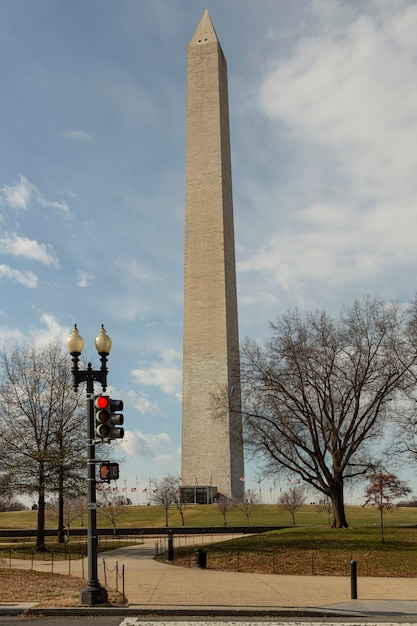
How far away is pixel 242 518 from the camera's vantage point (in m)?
67.7

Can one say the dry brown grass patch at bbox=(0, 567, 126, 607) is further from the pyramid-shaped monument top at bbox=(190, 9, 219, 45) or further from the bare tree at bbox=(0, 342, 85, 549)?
the pyramid-shaped monument top at bbox=(190, 9, 219, 45)

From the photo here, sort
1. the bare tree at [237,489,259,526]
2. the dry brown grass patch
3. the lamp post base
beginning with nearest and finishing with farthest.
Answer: the lamp post base
the dry brown grass patch
the bare tree at [237,489,259,526]

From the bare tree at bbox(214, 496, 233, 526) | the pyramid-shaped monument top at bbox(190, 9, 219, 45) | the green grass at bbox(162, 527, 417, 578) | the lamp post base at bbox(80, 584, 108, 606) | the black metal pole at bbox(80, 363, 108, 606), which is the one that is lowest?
the bare tree at bbox(214, 496, 233, 526)

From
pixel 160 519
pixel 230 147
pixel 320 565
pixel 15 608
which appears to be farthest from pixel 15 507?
pixel 15 608

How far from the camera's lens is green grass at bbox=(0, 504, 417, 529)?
2525 inches

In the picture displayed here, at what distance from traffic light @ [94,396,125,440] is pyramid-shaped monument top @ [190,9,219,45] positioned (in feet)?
221

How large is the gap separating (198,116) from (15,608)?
64.9m

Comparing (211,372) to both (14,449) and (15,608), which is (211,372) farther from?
(15,608)

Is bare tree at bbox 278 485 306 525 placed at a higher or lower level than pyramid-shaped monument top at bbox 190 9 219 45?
lower

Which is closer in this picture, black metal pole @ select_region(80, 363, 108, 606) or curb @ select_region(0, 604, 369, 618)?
curb @ select_region(0, 604, 369, 618)

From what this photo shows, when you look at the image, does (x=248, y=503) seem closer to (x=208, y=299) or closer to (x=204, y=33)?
(x=208, y=299)

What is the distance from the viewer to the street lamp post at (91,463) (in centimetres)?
1666

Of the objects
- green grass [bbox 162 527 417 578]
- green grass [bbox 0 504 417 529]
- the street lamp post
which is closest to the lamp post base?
the street lamp post

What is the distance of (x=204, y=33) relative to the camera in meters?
78.1
